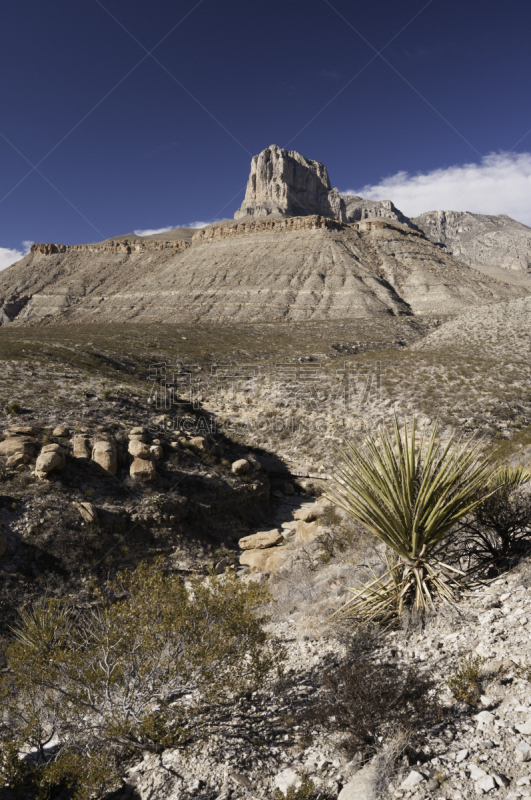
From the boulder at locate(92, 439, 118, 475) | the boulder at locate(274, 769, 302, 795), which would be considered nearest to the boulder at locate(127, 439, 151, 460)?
the boulder at locate(92, 439, 118, 475)

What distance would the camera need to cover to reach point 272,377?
19359mm

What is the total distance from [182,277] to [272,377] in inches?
1941

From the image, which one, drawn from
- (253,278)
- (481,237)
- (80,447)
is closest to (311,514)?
(80,447)

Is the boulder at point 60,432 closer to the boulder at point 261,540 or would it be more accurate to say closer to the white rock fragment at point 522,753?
the boulder at point 261,540

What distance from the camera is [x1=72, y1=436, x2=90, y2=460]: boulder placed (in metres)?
10.2

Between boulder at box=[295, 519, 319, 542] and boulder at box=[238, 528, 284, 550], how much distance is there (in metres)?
0.45

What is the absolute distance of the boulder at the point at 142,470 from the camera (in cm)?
1033

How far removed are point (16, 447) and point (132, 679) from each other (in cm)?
741

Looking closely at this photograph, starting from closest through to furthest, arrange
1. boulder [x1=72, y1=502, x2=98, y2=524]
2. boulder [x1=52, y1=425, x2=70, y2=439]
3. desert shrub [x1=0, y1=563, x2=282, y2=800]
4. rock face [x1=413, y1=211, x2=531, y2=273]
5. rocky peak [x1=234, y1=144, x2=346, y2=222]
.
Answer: desert shrub [x1=0, y1=563, x2=282, y2=800] < boulder [x1=72, y1=502, x2=98, y2=524] < boulder [x1=52, y1=425, x2=70, y2=439] < rocky peak [x1=234, y1=144, x2=346, y2=222] < rock face [x1=413, y1=211, x2=531, y2=273]

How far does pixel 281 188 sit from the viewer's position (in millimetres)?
118562

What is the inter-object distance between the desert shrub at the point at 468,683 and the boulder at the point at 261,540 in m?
6.24

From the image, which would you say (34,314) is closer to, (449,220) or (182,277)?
(182,277)

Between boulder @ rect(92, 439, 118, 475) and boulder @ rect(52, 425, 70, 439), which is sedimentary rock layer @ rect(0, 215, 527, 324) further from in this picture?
boulder @ rect(92, 439, 118, 475)

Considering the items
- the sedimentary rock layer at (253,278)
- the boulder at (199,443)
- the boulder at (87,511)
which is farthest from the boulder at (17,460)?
the sedimentary rock layer at (253,278)
